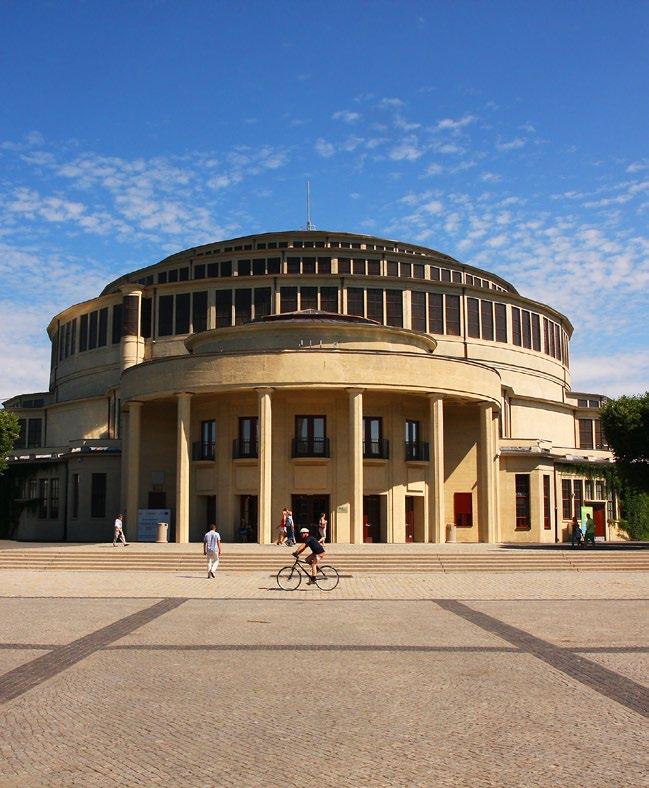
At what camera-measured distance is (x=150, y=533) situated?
139 ft

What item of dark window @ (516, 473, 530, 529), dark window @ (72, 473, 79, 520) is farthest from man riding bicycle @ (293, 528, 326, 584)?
dark window @ (72, 473, 79, 520)

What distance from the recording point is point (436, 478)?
134 feet

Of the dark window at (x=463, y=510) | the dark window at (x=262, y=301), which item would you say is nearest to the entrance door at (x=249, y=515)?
the dark window at (x=463, y=510)

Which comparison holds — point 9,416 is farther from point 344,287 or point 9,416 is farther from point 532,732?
point 532,732

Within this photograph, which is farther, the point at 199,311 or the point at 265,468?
the point at 199,311

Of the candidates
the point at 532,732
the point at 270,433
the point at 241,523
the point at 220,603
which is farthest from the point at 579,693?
the point at 241,523

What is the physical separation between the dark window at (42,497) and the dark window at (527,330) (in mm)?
33733

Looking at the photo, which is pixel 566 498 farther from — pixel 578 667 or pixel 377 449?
pixel 578 667

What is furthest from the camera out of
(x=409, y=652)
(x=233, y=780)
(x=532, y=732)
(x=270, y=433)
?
(x=270, y=433)

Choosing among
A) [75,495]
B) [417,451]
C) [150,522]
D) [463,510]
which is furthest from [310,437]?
[75,495]

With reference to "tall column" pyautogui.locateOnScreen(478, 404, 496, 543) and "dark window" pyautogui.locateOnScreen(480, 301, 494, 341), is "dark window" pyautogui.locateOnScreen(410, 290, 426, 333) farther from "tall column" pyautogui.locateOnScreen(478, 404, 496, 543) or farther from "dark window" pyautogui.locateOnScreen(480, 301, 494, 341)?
"tall column" pyautogui.locateOnScreen(478, 404, 496, 543)

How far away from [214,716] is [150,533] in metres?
33.8

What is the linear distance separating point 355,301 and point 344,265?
4299 millimetres

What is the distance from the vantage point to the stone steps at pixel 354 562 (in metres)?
31.2
